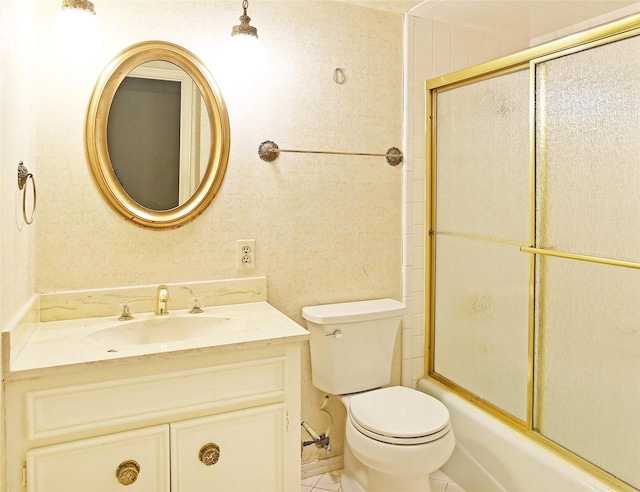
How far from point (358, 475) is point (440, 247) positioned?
110 centimetres

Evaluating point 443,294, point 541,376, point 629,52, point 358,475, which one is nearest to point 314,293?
point 443,294

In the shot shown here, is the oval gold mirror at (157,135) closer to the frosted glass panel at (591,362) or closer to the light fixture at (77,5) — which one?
the light fixture at (77,5)

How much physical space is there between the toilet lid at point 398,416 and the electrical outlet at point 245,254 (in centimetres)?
69

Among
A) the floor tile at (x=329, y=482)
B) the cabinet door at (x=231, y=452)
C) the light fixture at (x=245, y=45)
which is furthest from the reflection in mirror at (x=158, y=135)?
the floor tile at (x=329, y=482)

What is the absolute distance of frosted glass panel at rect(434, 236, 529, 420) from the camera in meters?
1.90

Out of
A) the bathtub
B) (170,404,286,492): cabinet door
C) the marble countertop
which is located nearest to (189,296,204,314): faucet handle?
the marble countertop

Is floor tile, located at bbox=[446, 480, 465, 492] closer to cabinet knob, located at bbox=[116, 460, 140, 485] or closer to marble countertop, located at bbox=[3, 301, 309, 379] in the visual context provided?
marble countertop, located at bbox=[3, 301, 309, 379]

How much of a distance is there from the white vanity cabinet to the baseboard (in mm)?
594

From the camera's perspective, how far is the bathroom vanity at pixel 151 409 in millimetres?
1283

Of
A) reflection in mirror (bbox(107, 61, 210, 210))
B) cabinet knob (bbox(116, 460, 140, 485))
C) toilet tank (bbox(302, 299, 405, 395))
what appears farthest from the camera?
toilet tank (bbox(302, 299, 405, 395))

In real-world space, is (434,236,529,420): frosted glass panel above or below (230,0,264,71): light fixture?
below

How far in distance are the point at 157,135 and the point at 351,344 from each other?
3.73 feet

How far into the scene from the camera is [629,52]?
1.45m

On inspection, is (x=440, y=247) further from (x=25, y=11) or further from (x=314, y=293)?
(x=25, y=11)
